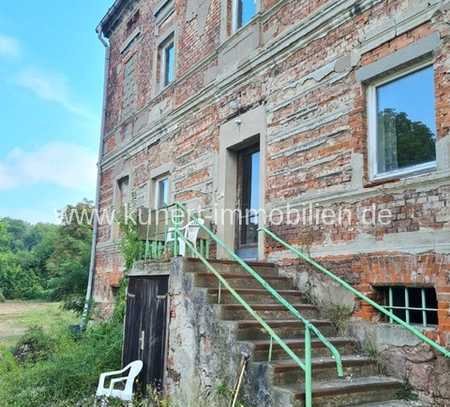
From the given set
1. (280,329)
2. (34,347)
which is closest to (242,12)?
(280,329)

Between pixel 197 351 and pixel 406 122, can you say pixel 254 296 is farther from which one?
pixel 406 122

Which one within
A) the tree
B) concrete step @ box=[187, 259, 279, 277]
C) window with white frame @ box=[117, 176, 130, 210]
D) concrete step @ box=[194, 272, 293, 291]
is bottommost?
concrete step @ box=[194, 272, 293, 291]

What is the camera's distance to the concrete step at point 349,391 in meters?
4.16

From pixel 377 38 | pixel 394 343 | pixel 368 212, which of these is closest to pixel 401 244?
pixel 368 212

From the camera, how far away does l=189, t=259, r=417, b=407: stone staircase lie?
4.32 m

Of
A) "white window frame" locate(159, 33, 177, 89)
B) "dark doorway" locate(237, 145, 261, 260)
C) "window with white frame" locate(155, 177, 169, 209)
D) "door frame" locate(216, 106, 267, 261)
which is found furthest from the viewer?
"white window frame" locate(159, 33, 177, 89)

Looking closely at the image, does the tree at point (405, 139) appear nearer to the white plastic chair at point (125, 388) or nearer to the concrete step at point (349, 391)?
the concrete step at point (349, 391)

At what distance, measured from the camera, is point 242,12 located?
907 centimetres

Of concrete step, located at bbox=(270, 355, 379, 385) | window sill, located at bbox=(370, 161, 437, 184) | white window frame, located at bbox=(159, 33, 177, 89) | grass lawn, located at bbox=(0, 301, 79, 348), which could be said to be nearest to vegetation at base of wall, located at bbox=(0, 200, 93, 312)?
grass lawn, located at bbox=(0, 301, 79, 348)

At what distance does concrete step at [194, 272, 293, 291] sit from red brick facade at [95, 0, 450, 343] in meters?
0.34

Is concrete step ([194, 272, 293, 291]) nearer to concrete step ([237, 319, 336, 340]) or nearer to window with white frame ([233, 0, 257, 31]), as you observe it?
concrete step ([237, 319, 336, 340])

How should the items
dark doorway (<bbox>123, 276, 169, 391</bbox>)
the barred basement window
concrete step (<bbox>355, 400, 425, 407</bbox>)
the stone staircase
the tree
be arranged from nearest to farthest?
1. the stone staircase
2. concrete step (<bbox>355, 400, 425, 407</bbox>)
3. the barred basement window
4. the tree
5. dark doorway (<bbox>123, 276, 169, 391</bbox>)

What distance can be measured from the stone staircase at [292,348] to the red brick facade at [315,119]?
1.83ft

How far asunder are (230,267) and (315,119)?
2.46 metres
